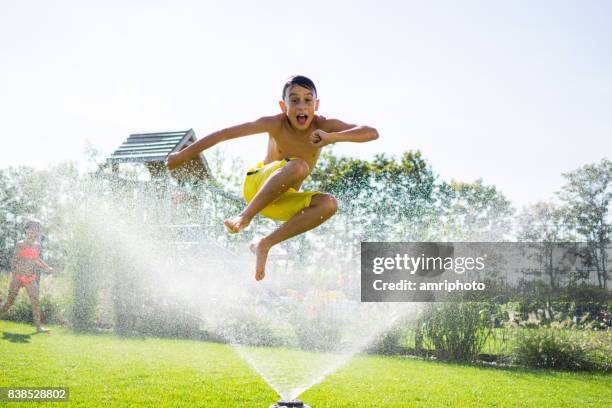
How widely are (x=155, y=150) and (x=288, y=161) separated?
34.8ft

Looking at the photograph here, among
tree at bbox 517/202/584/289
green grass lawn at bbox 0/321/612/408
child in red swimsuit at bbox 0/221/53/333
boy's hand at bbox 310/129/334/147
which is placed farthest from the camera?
tree at bbox 517/202/584/289

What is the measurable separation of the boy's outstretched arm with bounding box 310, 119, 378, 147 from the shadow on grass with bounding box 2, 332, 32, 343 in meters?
8.18

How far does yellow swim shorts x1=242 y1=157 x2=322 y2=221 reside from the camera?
10.5 feet

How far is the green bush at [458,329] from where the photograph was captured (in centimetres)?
916

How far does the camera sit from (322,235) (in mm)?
12516

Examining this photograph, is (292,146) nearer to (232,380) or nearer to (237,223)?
(237,223)

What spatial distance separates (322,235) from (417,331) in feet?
12.2

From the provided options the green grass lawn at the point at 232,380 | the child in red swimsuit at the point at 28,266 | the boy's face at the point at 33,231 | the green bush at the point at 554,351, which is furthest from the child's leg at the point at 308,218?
the boy's face at the point at 33,231

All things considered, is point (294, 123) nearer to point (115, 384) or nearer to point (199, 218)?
point (115, 384)

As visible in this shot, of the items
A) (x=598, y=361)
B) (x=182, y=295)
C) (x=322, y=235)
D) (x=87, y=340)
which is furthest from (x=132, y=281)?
(x=598, y=361)

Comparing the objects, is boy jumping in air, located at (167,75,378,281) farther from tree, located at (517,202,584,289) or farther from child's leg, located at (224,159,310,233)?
tree, located at (517,202,584,289)

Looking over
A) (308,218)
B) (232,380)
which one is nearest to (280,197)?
(308,218)

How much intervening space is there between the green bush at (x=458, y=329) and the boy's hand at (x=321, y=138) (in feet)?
24.0

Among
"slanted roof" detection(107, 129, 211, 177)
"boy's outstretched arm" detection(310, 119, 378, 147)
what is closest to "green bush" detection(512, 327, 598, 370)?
"boy's outstretched arm" detection(310, 119, 378, 147)
